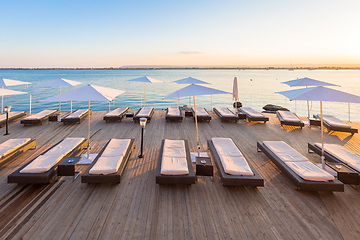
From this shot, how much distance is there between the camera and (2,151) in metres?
4.02

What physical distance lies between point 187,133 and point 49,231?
4.98 meters

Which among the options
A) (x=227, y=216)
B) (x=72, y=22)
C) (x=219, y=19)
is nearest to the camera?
(x=227, y=216)

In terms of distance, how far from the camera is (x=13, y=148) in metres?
4.22

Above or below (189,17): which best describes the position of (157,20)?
above

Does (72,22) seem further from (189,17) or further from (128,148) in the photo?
(128,148)

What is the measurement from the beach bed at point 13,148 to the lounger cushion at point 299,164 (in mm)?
6556

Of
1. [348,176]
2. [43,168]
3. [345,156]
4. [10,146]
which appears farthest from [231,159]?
[10,146]

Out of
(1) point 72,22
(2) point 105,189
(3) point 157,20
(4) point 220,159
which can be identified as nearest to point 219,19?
(3) point 157,20

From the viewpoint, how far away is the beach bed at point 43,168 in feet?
→ 9.98

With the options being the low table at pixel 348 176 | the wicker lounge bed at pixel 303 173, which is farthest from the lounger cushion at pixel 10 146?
the low table at pixel 348 176

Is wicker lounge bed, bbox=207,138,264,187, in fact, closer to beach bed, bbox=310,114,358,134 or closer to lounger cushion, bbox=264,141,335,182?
lounger cushion, bbox=264,141,335,182

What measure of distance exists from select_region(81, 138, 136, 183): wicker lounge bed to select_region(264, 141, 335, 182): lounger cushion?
3.62 metres

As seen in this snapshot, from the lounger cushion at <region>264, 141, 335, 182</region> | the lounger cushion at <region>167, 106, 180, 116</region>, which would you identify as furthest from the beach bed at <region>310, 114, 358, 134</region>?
the lounger cushion at <region>167, 106, 180, 116</region>

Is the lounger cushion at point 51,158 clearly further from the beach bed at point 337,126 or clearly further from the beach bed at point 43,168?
the beach bed at point 337,126
